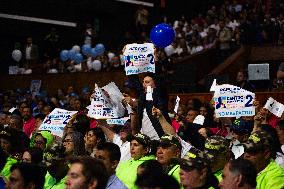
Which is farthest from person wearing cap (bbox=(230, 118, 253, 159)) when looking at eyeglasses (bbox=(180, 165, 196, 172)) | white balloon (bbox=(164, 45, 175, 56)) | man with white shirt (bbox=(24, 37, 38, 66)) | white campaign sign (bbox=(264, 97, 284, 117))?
man with white shirt (bbox=(24, 37, 38, 66))

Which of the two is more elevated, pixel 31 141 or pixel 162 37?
pixel 162 37

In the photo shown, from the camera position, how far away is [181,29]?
22312mm

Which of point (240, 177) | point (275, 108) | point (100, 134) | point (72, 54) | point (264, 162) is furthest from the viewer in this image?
point (72, 54)

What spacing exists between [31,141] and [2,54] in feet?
52.1

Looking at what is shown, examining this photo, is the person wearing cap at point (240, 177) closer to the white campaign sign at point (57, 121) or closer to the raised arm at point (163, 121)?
the raised arm at point (163, 121)

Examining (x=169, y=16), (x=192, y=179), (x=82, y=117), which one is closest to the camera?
(x=192, y=179)

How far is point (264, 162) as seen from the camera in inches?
249

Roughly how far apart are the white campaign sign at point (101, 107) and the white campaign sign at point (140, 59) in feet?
1.61

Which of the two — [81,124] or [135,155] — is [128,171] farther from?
[81,124]

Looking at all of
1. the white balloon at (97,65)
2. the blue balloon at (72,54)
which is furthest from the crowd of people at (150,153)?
the blue balloon at (72,54)

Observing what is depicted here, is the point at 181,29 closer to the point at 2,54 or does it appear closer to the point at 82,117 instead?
the point at 2,54

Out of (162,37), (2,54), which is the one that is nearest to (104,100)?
(162,37)

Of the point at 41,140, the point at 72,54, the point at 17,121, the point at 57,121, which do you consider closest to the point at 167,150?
the point at 41,140

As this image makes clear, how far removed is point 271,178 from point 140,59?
3781 millimetres
